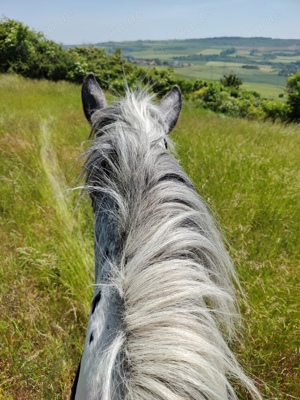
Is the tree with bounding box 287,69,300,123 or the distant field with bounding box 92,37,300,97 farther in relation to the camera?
the tree with bounding box 287,69,300,123

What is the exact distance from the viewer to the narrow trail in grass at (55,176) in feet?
9.07

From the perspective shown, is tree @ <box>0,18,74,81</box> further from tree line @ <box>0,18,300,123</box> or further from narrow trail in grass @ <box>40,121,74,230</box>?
narrow trail in grass @ <box>40,121,74,230</box>

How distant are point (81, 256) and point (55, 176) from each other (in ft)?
5.14

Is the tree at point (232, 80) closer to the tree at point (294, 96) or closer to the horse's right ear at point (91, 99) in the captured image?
the tree at point (294, 96)

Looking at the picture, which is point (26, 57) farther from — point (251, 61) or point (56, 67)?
point (251, 61)

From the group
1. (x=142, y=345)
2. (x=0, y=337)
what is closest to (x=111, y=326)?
(x=142, y=345)

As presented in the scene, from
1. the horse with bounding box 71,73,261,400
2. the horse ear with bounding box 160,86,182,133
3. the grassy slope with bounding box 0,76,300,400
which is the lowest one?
the grassy slope with bounding box 0,76,300,400

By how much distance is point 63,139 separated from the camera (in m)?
4.82

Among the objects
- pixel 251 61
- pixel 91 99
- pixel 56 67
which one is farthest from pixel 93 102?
pixel 251 61

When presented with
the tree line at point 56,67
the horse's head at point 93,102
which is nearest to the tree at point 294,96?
the tree line at point 56,67

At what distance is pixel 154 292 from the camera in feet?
2.32

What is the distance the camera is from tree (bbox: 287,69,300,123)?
13.3 metres

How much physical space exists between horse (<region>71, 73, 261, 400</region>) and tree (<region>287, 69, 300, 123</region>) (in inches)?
555

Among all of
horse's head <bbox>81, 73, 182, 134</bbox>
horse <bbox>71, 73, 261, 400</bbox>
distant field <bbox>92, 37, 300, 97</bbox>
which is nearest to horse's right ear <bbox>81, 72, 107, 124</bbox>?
horse's head <bbox>81, 73, 182, 134</bbox>
